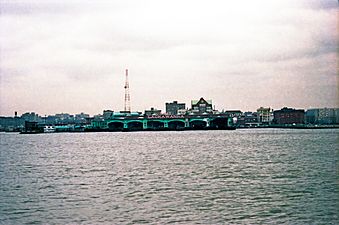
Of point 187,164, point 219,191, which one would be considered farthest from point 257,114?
point 219,191

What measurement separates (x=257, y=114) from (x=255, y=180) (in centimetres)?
17439

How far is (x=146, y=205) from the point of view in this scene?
17078mm

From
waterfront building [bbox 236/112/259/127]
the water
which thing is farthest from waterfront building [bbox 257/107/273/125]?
the water

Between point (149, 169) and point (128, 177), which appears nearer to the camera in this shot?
point (128, 177)

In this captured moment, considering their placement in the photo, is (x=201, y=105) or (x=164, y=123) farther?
(x=201, y=105)

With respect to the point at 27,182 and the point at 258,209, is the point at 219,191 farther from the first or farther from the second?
the point at 27,182

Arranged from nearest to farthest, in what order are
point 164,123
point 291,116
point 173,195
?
point 173,195 → point 164,123 → point 291,116

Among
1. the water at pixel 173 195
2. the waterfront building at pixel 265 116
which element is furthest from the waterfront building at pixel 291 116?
the water at pixel 173 195

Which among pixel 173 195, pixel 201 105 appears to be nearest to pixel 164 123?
pixel 201 105

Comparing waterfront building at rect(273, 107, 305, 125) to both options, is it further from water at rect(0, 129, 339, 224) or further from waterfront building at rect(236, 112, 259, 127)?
water at rect(0, 129, 339, 224)

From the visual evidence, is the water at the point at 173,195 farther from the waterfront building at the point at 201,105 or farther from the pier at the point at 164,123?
the waterfront building at the point at 201,105

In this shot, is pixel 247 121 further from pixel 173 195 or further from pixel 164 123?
pixel 173 195

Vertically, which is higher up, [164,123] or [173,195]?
[164,123]

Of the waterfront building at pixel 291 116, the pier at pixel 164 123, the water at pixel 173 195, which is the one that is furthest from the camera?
the waterfront building at pixel 291 116
